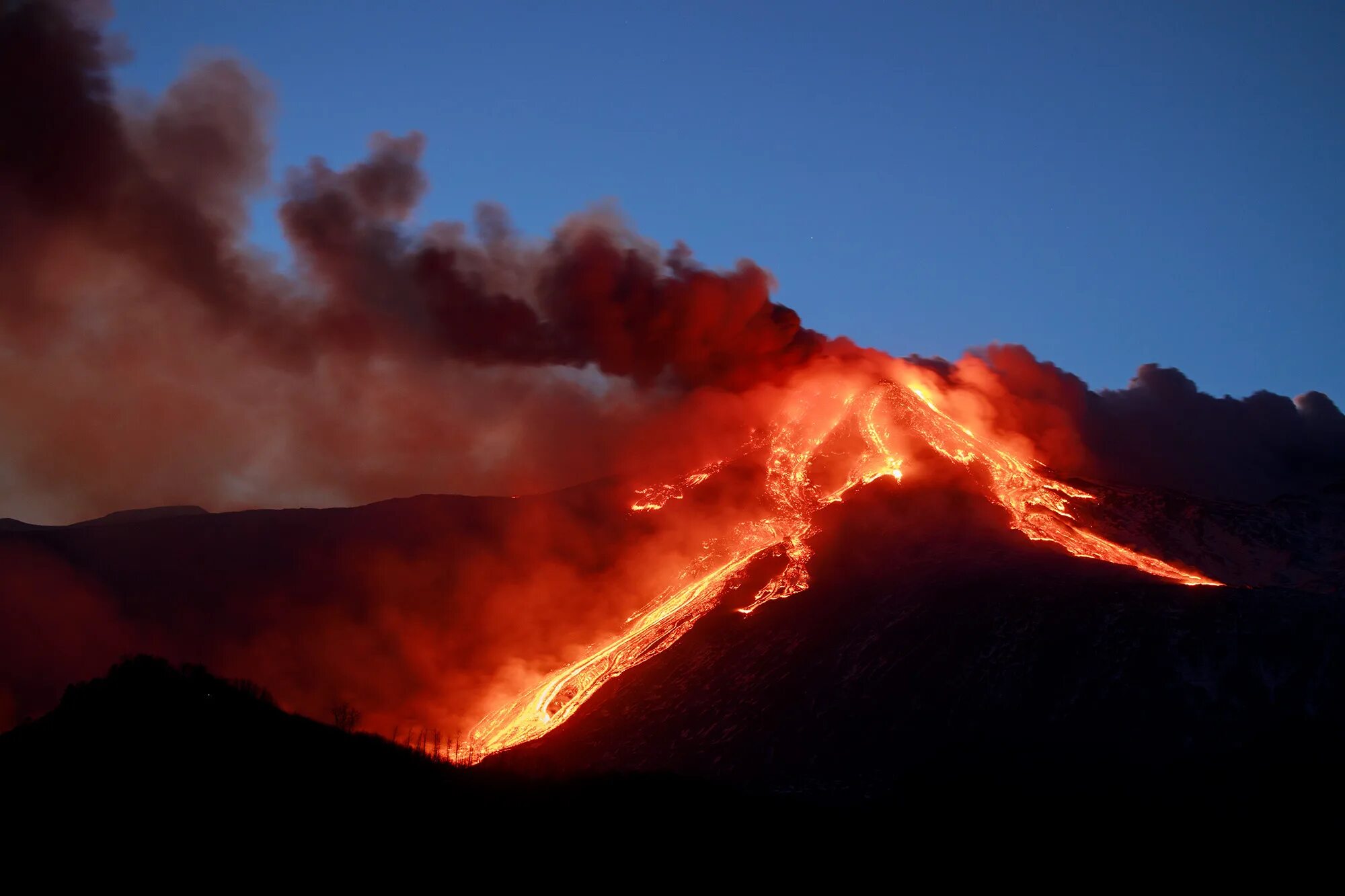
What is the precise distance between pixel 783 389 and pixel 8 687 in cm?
4608

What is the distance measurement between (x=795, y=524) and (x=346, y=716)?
2576 centimetres

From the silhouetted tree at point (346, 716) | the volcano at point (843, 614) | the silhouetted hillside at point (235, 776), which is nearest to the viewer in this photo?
the silhouetted hillside at point (235, 776)

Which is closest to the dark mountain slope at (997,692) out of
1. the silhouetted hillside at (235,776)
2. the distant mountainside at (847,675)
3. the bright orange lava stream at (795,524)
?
the distant mountainside at (847,675)

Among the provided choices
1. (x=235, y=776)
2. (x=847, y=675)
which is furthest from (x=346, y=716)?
(x=235, y=776)

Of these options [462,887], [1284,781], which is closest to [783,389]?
[1284,781]

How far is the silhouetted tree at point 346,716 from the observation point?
55062mm

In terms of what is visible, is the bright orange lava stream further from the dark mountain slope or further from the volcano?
the dark mountain slope

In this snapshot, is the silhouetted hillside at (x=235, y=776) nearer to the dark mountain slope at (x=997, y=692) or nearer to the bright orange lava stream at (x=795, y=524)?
the dark mountain slope at (x=997, y=692)

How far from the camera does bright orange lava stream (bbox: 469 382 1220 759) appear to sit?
58719mm

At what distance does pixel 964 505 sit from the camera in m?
67.9

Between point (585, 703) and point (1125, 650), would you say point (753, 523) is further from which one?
point (1125, 650)

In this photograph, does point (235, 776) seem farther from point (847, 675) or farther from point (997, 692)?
point (997, 692)

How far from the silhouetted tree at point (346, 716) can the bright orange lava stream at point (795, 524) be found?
5272mm

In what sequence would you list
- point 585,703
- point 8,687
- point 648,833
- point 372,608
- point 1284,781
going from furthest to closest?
point 372,608, point 8,687, point 585,703, point 1284,781, point 648,833
